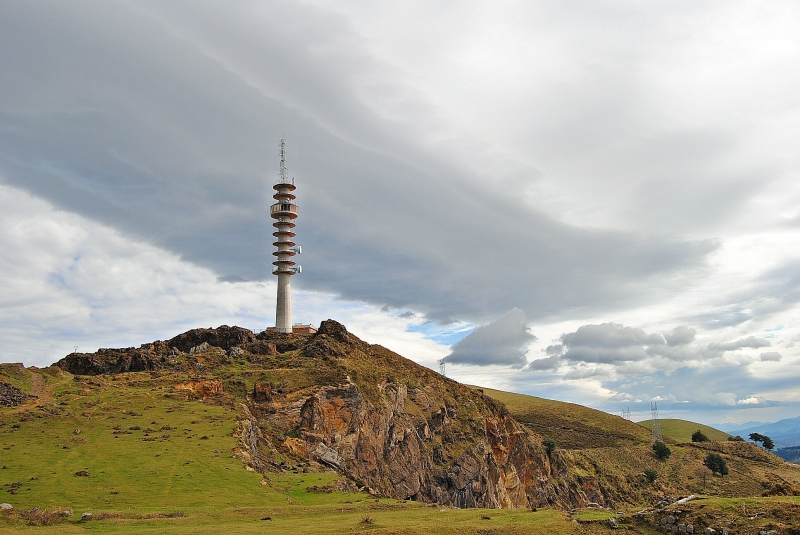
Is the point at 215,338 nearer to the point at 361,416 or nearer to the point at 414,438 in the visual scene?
the point at 361,416

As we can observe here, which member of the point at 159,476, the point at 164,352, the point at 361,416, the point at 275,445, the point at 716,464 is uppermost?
the point at 164,352

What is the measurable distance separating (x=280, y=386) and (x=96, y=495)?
30.1 metres

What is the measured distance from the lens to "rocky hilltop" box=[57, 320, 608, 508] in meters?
64.8

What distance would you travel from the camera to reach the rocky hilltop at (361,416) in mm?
64812

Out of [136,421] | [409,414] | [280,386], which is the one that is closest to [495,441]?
[409,414]

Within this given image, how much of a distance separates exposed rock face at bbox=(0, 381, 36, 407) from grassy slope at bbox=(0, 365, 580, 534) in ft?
4.40

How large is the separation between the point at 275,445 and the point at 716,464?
123224mm

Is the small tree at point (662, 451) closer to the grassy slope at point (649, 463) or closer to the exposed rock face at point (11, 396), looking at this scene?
the grassy slope at point (649, 463)

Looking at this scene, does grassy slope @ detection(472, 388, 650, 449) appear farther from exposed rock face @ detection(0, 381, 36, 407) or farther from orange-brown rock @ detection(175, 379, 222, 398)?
exposed rock face @ detection(0, 381, 36, 407)

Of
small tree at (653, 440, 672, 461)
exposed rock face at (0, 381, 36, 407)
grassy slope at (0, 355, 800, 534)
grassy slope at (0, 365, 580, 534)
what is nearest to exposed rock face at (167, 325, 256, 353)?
grassy slope at (0, 355, 800, 534)

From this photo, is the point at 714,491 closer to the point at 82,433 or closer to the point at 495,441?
the point at 495,441

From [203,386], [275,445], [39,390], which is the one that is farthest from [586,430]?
[39,390]

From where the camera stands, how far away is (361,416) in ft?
232

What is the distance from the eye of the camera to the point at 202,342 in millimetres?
100312
